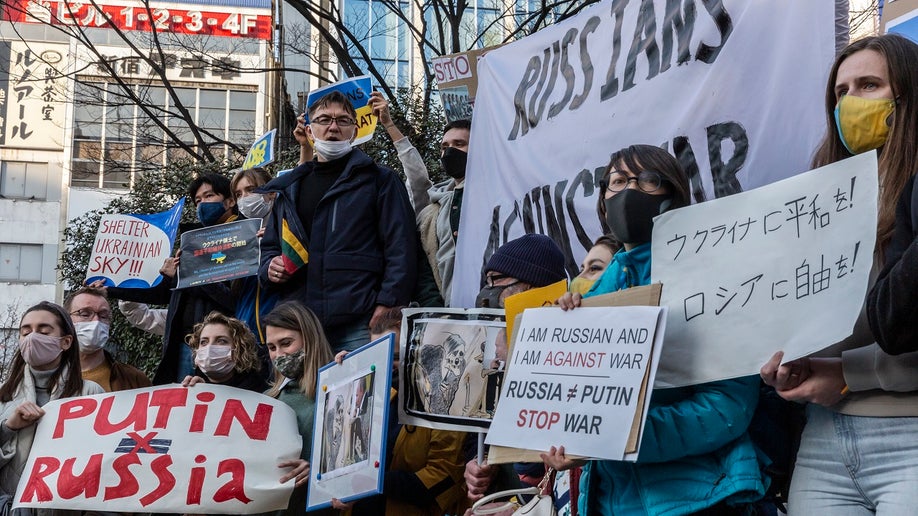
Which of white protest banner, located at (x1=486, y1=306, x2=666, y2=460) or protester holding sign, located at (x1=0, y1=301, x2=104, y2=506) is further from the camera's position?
protester holding sign, located at (x1=0, y1=301, x2=104, y2=506)

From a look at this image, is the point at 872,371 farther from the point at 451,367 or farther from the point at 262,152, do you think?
the point at 262,152

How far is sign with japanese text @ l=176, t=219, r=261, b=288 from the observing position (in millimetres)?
6102

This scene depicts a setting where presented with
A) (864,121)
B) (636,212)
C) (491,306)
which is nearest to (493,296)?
(491,306)

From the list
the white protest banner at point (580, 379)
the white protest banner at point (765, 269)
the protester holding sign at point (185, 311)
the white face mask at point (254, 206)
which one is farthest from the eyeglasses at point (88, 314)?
the white protest banner at point (765, 269)

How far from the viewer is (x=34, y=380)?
17.0 feet

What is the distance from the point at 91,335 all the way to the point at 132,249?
1073 millimetres

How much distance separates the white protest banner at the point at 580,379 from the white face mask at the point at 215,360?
2.27 meters

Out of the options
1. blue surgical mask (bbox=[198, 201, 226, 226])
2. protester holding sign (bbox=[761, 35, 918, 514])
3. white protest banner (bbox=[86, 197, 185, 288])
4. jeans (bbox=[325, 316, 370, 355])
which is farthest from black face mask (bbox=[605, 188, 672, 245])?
white protest banner (bbox=[86, 197, 185, 288])

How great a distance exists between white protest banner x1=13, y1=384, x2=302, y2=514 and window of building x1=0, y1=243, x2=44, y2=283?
38087 mm

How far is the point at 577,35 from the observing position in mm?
5262

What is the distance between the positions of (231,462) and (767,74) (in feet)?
8.03

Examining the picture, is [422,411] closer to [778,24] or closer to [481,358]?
[481,358]

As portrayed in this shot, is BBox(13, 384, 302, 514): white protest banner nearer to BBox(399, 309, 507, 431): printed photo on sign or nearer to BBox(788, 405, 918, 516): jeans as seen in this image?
BBox(399, 309, 507, 431): printed photo on sign

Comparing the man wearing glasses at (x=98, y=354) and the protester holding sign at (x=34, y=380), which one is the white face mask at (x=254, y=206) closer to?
the man wearing glasses at (x=98, y=354)
